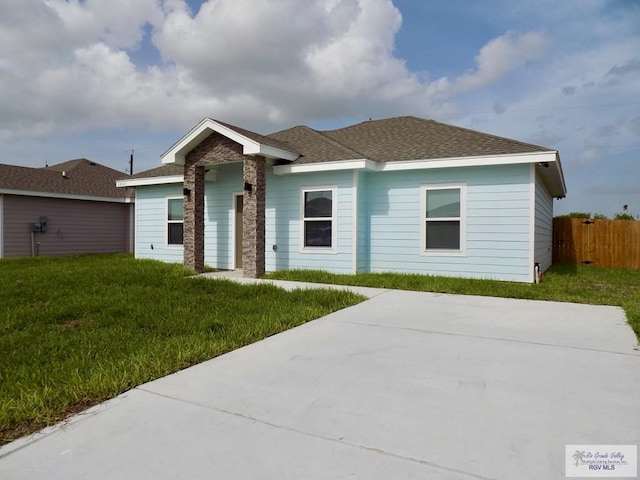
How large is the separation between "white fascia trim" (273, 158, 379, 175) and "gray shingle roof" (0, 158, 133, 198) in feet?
34.5

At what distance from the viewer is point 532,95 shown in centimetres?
1455

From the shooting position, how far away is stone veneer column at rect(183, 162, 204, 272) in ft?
36.0

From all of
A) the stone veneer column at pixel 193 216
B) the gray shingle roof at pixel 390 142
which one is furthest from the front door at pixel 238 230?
the gray shingle roof at pixel 390 142

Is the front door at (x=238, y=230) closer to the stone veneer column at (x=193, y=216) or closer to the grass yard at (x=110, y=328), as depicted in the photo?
the stone veneer column at (x=193, y=216)

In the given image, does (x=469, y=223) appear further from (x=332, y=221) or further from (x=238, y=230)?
(x=238, y=230)

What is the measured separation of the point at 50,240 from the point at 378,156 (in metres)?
13.4

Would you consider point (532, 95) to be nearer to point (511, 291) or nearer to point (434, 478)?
point (511, 291)

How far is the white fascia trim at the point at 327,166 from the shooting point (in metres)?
9.28

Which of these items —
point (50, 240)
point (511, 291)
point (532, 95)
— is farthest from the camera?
point (50, 240)

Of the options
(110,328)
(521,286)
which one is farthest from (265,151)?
(521,286)

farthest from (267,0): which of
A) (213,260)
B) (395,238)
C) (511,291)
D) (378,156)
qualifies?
(511,291)


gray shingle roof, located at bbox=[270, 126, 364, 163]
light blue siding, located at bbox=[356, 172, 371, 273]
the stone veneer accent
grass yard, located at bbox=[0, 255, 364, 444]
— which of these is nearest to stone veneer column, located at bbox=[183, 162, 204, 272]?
the stone veneer accent

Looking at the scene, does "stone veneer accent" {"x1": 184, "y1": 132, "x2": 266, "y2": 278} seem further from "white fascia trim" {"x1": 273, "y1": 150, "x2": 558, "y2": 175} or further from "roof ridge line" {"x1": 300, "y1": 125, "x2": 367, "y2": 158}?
"roof ridge line" {"x1": 300, "y1": 125, "x2": 367, "y2": 158}

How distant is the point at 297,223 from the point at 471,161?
174 inches
